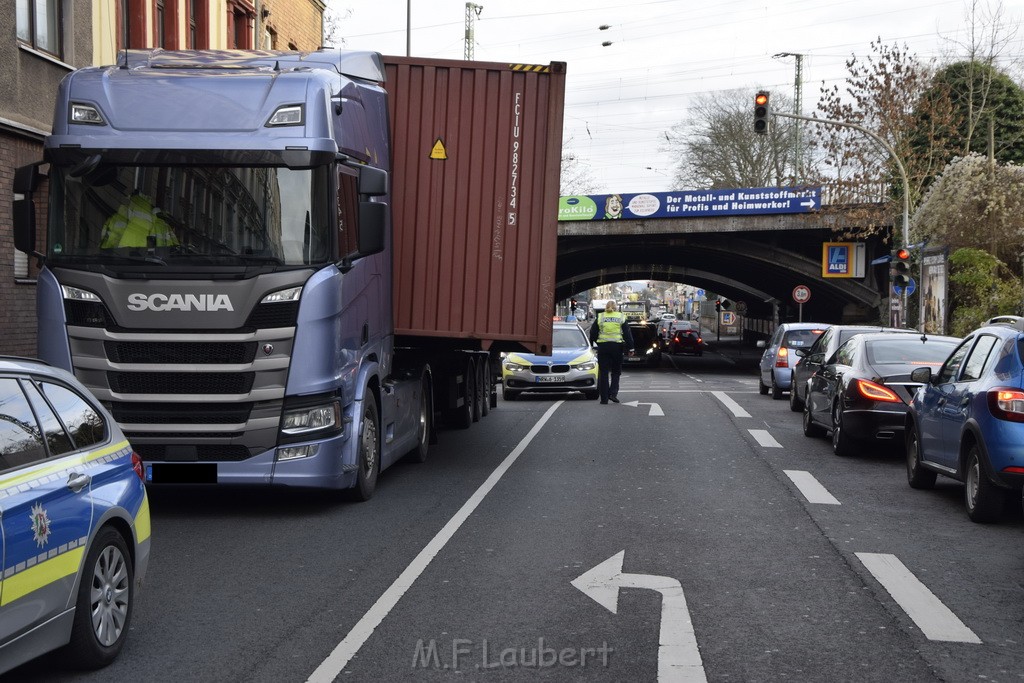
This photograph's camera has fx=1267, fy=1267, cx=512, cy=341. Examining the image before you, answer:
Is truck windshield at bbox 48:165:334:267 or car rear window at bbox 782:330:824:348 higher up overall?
truck windshield at bbox 48:165:334:267

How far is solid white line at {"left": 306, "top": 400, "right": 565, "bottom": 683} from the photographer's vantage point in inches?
209

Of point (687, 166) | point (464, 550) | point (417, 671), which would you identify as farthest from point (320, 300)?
point (687, 166)

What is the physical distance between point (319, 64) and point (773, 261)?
43.8 meters

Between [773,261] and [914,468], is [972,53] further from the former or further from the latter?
[914,468]

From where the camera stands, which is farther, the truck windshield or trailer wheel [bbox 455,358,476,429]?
trailer wheel [bbox 455,358,476,429]

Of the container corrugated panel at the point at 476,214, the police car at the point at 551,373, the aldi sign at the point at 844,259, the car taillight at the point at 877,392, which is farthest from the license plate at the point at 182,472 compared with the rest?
the aldi sign at the point at 844,259

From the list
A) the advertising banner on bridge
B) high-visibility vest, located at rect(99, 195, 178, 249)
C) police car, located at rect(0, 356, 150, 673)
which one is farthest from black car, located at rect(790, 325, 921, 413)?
the advertising banner on bridge

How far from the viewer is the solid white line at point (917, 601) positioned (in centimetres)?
602

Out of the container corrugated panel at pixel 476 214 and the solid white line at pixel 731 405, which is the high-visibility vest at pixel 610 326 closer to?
the solid white line at pixel 731 405

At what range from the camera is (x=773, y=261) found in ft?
172

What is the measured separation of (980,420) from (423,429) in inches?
233

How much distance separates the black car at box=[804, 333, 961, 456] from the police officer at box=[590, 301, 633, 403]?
621cm

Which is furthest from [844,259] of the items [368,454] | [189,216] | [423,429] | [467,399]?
[189,216]

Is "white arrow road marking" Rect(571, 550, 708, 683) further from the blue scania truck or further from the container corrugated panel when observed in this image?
the container corrugated panel
